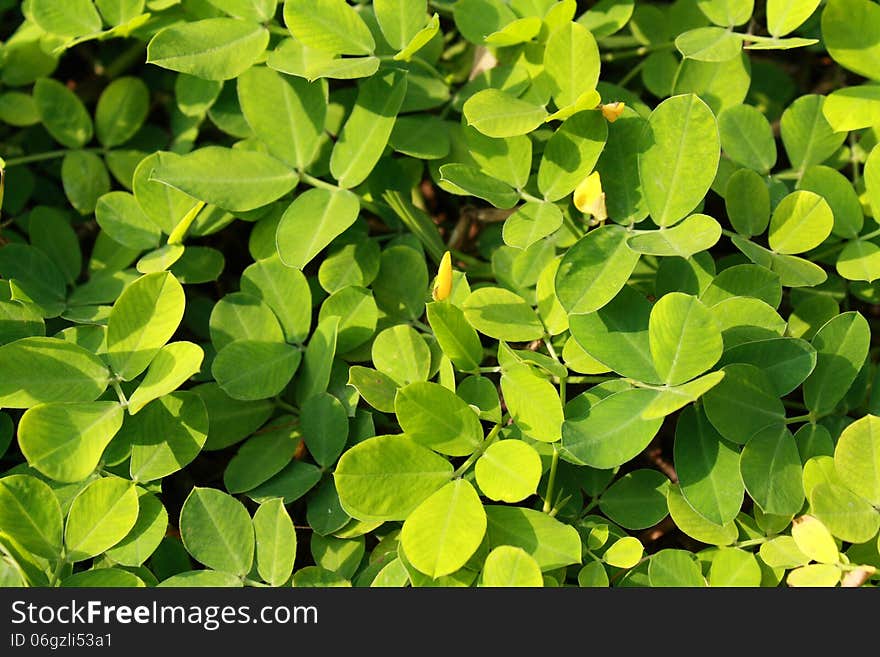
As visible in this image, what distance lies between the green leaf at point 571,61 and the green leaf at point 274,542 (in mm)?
957

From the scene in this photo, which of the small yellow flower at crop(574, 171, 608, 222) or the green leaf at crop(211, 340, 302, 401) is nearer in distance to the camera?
the small yellow flower at crop(574, 171, 608, 222)

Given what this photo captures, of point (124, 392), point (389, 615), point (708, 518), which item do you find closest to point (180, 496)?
point (124, 392)

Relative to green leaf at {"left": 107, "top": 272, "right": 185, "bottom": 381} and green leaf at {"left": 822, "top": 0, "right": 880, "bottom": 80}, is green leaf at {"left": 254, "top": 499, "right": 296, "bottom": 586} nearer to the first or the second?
green leaf at {"left": 107, "top": 272, "right": 185, "bottom": 381}

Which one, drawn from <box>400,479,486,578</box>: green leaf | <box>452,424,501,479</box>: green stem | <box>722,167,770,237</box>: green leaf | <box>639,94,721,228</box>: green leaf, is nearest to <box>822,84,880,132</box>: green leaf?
<box>722,167,770,237</box>: green leaf

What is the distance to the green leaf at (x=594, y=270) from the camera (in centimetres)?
155

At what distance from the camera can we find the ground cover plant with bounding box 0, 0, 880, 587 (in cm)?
152

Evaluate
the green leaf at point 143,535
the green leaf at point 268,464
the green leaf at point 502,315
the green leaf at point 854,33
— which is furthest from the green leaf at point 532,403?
the green leaf at point 854,33

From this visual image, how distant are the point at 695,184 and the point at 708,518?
1.95ft

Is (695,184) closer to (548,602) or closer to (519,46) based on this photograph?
(519,46)

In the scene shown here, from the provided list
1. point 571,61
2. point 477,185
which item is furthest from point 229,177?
point 571,61

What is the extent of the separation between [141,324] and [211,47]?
61 cm

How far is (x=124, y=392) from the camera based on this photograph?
1.66 meters

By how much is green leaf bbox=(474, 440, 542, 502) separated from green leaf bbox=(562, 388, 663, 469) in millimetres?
69

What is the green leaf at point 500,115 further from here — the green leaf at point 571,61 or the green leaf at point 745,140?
the green leaf at point 745,140
